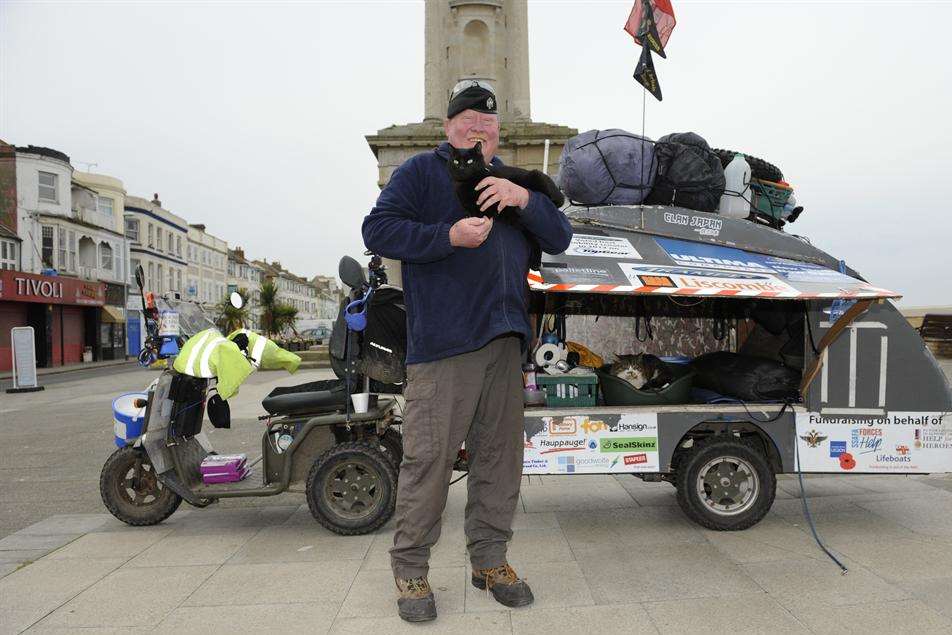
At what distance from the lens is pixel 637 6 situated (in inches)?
217

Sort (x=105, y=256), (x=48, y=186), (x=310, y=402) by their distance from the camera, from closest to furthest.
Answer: (x=310, y=402) < (x=48, y=186) < (x=105, y=256)

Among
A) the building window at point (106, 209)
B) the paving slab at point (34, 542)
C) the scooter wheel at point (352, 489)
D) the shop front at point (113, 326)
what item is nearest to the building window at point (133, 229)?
the building window at point (106, 209)

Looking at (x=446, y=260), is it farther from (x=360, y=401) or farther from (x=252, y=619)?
(x=252, y=619)

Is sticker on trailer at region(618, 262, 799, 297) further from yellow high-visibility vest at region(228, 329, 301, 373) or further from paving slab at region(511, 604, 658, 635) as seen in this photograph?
yellow high-visibility vest at region(228, 329, 301, 373)

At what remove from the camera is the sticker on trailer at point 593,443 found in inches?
Result: 163

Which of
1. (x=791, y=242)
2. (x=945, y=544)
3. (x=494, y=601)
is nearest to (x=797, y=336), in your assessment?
(x=791, y=242)

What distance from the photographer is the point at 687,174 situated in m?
4.82

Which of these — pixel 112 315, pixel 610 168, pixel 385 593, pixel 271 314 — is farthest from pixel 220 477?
pixel 271 314

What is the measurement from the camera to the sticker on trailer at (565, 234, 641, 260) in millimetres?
4336

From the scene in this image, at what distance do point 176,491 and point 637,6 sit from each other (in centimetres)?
535

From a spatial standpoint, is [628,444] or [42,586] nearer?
[42,586]

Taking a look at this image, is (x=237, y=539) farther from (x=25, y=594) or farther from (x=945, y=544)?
(x=945, y=544)

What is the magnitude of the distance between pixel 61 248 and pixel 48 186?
11.6 feet

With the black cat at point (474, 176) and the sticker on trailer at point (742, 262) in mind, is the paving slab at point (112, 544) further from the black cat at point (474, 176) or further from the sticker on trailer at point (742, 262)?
the sticker on trailer at point (742, 262)
